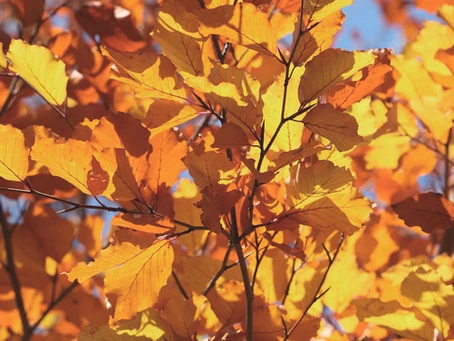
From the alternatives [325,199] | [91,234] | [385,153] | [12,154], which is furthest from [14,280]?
[385,153]

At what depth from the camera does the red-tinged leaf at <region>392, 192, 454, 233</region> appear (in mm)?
739

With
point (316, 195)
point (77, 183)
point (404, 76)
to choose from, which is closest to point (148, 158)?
point (77, 183)

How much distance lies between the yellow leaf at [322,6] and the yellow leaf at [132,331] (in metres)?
0.39

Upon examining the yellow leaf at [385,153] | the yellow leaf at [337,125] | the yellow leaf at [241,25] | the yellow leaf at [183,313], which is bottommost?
the yellow leaf at [183,313]

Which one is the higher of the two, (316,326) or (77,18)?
(77,18)

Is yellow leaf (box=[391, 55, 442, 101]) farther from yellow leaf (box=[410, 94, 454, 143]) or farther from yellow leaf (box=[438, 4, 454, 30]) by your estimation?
yellow leaf (box=[438, 4, 454, 30])

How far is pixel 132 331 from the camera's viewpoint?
65cm

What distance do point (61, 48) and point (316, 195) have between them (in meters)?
0.61

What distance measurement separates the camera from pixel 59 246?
1.10m

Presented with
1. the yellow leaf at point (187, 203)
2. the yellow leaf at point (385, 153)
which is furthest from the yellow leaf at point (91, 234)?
the yellow leaf at point (385, 153)

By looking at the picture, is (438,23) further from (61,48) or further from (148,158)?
(61,48)

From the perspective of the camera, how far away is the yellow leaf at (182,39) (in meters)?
0.61

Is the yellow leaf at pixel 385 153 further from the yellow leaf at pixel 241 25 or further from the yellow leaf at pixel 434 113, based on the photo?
Result: the yellow leaf at pixel 241 25

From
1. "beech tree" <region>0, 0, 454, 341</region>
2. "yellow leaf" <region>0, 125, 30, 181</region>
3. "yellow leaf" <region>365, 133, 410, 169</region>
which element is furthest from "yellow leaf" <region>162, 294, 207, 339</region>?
"yellow leaf" <region>365, 133, 410, 169</region>
